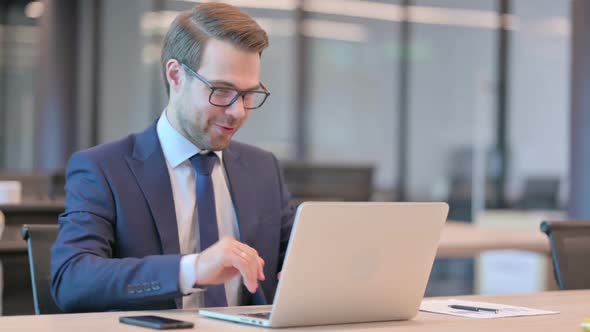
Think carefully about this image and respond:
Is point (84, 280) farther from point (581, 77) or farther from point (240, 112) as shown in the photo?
point (581, 77)

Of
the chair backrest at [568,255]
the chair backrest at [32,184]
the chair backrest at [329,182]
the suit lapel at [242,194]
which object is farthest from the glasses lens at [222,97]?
the chair backrest at [32,184]

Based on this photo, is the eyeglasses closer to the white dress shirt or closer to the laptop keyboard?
the white dress shirt

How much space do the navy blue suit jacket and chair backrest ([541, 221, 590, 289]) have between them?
819 millimetres

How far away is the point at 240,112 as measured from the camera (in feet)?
7.55

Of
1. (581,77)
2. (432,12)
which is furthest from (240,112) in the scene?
(432,12)

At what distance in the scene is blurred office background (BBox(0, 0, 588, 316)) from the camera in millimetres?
9484

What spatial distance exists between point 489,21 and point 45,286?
8156mm

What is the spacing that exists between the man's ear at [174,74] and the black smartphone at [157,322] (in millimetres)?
753

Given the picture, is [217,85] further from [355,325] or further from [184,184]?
[355,325]

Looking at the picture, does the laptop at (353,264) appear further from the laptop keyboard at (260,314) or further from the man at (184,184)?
the man at (184,184)

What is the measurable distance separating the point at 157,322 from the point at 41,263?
0.62 meters

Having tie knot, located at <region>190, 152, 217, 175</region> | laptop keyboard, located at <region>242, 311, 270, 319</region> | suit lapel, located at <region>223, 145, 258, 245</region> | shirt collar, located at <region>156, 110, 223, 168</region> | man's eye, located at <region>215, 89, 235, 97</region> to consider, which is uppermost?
man's eye, located at <region>215, 89, 235, 97</region>

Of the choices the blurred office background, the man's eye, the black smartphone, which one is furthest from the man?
the blurred office background

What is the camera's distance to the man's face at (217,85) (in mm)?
2305
